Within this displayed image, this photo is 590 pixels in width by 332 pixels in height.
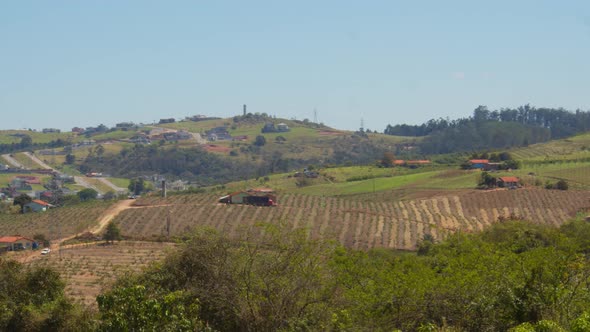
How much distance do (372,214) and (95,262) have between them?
26422 mm

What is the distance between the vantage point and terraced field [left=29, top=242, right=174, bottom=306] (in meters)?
A: 34.2

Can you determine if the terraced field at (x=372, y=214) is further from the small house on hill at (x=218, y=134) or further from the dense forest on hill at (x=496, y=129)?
the small house on hill at (x=218, y=134)

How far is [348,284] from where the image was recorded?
2202 centimetres

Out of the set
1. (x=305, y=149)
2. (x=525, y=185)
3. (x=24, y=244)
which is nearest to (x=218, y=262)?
(x=24, y=244)

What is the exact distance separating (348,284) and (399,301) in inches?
131

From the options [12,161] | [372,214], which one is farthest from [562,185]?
[12,161]

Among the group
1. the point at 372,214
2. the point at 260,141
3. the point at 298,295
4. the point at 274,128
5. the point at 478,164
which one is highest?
the point at 274,128

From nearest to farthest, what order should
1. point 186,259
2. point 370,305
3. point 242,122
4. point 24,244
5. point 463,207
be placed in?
point 370,305 < point 186,259 < point 24,244 < point 463,207 < point 242,122

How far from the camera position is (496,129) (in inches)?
5807

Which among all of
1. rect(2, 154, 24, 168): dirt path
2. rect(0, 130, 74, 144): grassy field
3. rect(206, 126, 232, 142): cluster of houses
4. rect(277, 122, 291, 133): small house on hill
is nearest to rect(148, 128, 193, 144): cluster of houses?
rect(206, 126, 232, 142): cluster of houses

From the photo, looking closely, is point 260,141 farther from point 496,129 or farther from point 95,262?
point 95,262

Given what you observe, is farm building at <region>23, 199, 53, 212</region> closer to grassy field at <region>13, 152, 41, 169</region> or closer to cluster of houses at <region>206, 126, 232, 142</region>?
grassy field at <region>13, 152, 41, 169</region>

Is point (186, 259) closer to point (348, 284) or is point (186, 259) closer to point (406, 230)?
point (348, 284)

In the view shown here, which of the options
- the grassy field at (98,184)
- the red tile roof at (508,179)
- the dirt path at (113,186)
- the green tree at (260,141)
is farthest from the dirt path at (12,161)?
the red tile roof at (508,179)
